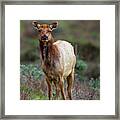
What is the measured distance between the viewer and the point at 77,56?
5.66 metres

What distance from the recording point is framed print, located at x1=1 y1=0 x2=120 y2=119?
5656 mm

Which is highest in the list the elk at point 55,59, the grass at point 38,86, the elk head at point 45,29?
the elk head at point 45,29

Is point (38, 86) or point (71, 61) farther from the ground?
point (71, 61)

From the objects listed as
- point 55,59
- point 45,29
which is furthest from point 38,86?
point 45,29

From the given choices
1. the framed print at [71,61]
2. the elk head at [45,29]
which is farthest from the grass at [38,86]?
the elk head at [45,29]

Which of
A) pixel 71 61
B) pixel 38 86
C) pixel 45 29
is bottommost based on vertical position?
pixel 38 86

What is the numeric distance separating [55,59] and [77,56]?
0.12m

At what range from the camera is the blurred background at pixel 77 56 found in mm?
5664

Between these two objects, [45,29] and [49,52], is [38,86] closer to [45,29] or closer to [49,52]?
[49,52]

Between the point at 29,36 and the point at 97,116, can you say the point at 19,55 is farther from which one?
the point at 97,116

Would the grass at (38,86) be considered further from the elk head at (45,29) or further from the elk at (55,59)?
the elk head at (45,29)

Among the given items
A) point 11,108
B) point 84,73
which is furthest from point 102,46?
point 11,108

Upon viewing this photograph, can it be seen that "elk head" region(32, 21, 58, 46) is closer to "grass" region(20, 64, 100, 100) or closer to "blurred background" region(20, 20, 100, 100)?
"blurred background" region(20, 20, 100, 100)

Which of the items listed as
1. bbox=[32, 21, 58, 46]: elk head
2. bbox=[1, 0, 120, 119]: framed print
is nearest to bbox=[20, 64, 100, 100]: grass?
bbox=[1, 0, 120, 119]: framed print
